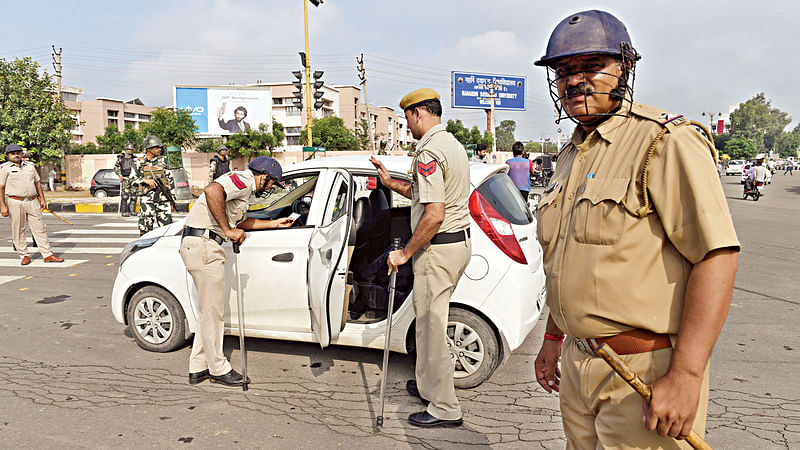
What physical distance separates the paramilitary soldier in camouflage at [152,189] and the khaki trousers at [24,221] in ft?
4.91

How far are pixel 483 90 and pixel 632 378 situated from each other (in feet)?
125

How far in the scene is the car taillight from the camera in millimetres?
4082

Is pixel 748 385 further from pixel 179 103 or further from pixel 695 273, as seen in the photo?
pixel 179 103

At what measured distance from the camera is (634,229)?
1576 millimetres

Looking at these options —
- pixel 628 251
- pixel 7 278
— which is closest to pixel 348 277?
pixel 628 251

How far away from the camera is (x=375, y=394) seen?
4.17m

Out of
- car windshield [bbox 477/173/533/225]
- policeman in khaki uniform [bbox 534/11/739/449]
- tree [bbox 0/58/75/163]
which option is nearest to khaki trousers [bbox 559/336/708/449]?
policeman in khaki uniform [bbox 534/11/739/449]

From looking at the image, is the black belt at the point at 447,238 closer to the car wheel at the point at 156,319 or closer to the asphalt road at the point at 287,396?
the asphalt road at the point at 287,396

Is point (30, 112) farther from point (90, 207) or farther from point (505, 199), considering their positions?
point (505, 199)

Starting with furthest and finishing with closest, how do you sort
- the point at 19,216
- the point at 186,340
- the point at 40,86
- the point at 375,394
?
the point at 40,86
the point at 19,216
the point at 186,340
the point at 375,394

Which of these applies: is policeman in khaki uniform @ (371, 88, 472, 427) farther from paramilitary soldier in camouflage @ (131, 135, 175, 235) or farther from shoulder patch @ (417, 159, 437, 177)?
paramilitary soldier in camouflage @ (131, 135, 175, 235)

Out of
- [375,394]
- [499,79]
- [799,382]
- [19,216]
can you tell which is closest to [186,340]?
[375,394]

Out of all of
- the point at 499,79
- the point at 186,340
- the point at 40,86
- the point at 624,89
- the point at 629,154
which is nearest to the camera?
the point at 629,154

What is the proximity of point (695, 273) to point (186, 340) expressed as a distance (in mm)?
4647
